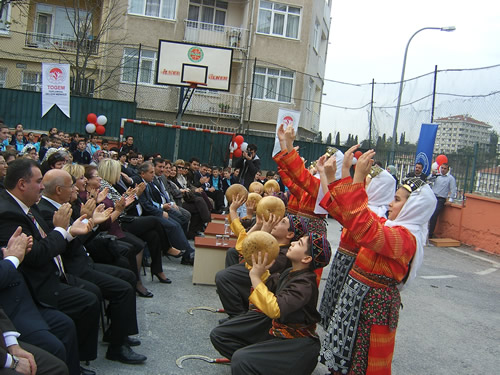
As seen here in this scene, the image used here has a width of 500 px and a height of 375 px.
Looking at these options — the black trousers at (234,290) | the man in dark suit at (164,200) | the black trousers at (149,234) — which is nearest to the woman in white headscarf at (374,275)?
the black trousers at (234,290)

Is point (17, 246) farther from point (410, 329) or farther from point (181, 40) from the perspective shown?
point (181, 40)

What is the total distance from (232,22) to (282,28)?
2553 mm

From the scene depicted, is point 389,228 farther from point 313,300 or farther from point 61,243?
point 61,243

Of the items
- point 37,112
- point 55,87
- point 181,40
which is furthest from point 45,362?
point 181,40

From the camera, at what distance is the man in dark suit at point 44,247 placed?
3316mm

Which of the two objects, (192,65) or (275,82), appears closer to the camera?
(192,65)

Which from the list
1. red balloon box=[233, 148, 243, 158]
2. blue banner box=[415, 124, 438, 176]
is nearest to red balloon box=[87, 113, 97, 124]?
red balloon box=[233, 148, 243, 158]

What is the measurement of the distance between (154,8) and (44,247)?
71.0ft

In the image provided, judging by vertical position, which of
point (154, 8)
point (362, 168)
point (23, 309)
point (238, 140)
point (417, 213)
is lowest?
point (23, 309)

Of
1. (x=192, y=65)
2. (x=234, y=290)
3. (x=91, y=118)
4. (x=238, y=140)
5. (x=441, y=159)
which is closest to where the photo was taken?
(x=234, y=290)

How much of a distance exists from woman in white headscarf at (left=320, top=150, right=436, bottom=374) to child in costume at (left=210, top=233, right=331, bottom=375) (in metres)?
0.18

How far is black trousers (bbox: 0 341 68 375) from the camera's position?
281 centimetres

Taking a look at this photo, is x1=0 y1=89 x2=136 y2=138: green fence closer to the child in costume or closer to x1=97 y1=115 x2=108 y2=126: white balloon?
x1=97 y1=115 x2=108 y2=126: white balloon

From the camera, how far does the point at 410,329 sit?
225 inches
